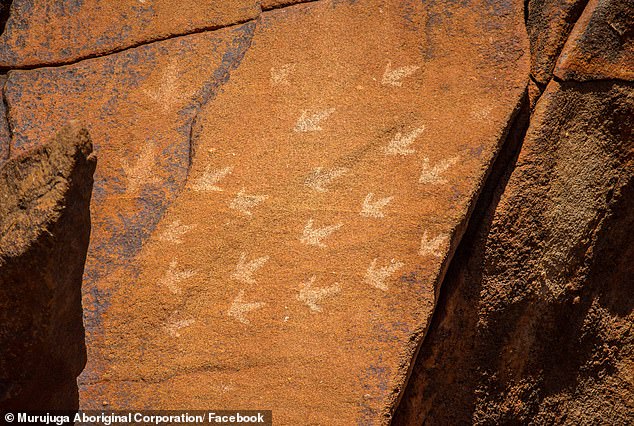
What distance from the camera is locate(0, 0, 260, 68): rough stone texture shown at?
1.62 meters

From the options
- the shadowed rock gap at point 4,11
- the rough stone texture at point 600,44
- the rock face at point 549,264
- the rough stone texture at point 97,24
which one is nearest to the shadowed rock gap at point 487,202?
the rock face at point 549,264

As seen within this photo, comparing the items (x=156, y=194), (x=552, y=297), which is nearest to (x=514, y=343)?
(x=552, y=297)

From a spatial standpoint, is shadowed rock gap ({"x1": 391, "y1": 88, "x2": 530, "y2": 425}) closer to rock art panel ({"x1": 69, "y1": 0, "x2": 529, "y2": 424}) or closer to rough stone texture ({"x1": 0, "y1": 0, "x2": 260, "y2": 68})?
rock art panel ({"x1": 69, "y1": 0, "x2": 529, "y2": 424})

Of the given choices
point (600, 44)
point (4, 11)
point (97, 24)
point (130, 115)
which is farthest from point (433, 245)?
point (4, 11)

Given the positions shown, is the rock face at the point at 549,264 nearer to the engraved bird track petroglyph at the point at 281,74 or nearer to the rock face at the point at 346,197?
the rock face at the point at 346,197

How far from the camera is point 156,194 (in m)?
1.46

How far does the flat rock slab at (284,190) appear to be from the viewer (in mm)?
1286

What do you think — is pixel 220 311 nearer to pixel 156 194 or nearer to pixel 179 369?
pixel 179 369

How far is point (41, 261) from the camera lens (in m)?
1.09

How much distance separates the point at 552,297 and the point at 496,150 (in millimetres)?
392

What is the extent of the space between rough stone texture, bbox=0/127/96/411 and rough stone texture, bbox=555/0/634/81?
38.7 inches

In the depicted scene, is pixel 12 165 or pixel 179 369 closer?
pixel 12 165

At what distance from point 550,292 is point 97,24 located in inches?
46.3
